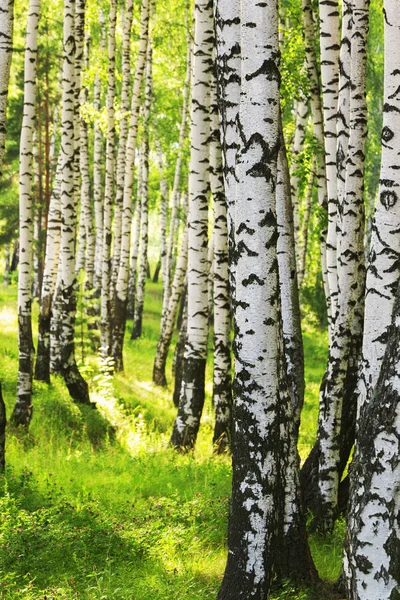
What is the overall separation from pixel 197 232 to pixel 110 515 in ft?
13.0

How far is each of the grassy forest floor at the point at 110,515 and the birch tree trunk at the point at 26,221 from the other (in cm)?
52

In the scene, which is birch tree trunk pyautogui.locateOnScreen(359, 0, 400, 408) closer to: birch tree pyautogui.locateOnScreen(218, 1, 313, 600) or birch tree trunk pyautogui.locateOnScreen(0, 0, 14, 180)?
birch tree pyautogui.locateOnScreen(218, 1, 313, 600)

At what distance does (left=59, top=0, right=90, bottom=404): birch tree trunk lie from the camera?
986 cm

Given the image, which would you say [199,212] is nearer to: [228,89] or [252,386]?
[228,89]

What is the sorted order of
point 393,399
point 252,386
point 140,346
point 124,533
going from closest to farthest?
point 393,399
point 252,386
point 124,533
point 140,346

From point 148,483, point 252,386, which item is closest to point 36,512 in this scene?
point 148,483

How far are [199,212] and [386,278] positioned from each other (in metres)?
4.79

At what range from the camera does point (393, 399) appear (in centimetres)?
349

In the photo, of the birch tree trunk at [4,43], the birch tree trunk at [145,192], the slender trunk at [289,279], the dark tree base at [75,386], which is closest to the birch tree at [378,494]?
the slender trunk at [289,279]

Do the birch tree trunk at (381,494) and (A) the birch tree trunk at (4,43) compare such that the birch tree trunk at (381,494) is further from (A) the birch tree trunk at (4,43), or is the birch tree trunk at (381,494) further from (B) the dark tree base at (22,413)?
(B) the dark tree base at (22,413)

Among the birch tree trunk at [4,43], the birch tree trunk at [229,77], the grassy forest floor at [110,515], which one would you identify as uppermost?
the birch tree trunk at [4,43]

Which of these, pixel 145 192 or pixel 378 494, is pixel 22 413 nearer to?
pixel 378 494

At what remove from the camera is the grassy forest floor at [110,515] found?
4883 millimetres

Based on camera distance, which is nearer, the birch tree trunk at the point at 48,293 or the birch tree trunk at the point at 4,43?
the birch tree trunk at the point at 4,43
